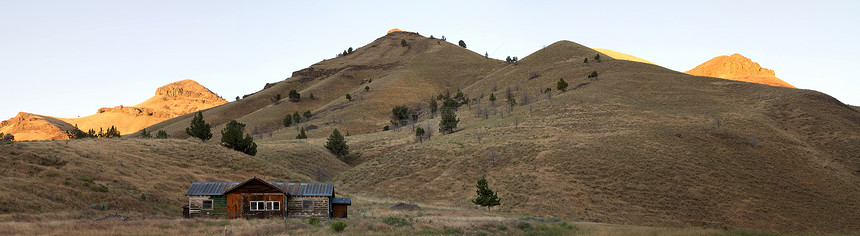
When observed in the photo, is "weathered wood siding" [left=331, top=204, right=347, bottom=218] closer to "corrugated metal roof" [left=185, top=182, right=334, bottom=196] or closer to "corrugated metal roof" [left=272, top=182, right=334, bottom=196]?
"corrugated metal roof" [left=272, top=182, right=334, bottom=196]

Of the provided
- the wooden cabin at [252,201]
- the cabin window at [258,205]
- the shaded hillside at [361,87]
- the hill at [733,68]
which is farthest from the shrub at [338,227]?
the hill at [733,68]

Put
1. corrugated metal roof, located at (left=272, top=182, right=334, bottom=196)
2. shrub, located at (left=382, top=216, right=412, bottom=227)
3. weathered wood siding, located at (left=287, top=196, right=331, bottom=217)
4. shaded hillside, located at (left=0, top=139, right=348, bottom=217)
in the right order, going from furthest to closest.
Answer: corrugated metal roof, located at (left=272, top=182, right=334, bottom=196) < weathered wood siding, located at (left=287, top=196, right=331, bottom=217) < shaded hillside, located at (left=0, top=139, right=348, bottom=217) < shrub, located at (left=382, top=216, right=412, bottom=227)

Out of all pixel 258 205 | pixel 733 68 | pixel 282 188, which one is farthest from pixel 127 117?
pixel 733 68

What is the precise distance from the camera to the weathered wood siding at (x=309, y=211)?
3155cm

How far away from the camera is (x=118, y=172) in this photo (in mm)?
39188

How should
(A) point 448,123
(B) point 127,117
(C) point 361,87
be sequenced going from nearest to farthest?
(A) point 448,123 → (C) point 361,87 → (B) point 127,117

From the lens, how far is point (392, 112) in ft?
348

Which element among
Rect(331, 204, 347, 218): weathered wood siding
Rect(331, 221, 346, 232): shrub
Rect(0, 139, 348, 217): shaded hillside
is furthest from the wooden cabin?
Rect(331, 221, 346, 232): shrub

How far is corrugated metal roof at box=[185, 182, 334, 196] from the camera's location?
30.9 meters

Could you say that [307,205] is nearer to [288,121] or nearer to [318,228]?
[318,228]

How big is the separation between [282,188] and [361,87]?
3938 inches

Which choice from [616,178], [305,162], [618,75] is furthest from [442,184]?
[618,75]

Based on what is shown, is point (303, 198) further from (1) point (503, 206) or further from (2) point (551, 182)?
(2) point (551, 182)

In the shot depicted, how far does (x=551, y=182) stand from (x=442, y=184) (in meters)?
10.3
